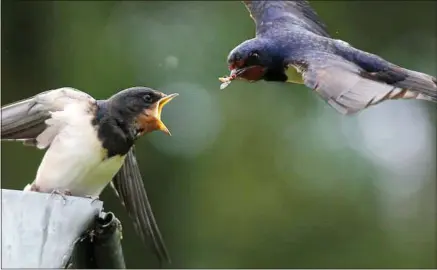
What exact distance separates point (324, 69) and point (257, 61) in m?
0.16

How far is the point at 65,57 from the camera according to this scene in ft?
10.8

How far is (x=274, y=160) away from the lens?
12.2ft

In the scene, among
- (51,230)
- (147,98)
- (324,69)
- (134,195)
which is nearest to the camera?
(51,230)

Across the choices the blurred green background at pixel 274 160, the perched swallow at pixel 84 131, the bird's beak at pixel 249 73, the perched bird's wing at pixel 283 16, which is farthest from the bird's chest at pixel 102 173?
the blurred green background at pixel 274 160

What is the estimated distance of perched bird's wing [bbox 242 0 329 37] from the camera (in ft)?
4.55

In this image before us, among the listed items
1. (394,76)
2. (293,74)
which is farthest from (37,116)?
(394,76)

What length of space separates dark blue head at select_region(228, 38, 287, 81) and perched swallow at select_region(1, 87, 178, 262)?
0.10 m

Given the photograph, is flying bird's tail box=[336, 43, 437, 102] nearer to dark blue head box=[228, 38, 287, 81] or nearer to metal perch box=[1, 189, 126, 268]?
dark blue head box=[228, 38, 287, 81]

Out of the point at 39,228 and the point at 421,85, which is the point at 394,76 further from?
the point at 39,228

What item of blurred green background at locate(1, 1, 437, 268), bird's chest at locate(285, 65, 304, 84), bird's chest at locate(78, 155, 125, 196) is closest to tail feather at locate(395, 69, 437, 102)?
bird's chest at locate(285, 65, 304, 84)

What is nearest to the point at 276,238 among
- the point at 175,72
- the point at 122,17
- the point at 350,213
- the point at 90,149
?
the point at 350,213

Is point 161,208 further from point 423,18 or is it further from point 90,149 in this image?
point 90,149

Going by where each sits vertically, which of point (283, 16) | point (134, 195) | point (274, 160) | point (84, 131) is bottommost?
point (274, 160)

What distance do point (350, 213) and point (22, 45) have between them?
1433mm
